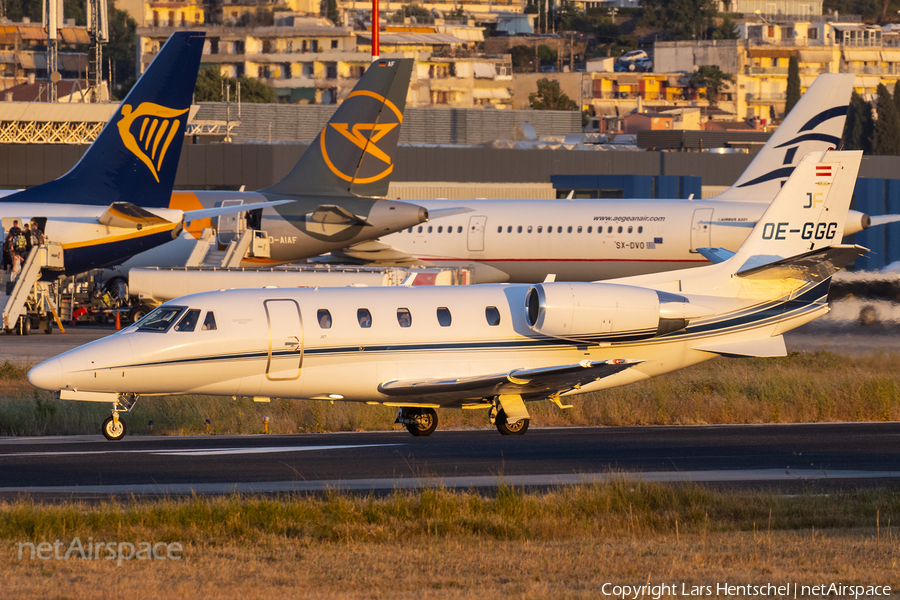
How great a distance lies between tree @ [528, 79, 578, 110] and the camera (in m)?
170

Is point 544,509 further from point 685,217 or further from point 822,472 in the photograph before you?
point 685,217

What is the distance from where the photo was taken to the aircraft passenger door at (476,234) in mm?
51562

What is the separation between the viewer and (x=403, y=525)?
1619cm

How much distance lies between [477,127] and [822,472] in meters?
92.4

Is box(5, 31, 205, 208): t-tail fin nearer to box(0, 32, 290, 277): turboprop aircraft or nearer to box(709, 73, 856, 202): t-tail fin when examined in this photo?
box(0, 32, 290, 277): turboprop aircraft

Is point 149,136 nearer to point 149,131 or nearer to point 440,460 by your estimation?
point 149,131

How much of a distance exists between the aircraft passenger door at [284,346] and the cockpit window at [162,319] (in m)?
1.69

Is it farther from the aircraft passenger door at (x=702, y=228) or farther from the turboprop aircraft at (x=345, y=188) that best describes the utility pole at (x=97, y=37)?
the aircraft passenger door at (x=702, y=228)

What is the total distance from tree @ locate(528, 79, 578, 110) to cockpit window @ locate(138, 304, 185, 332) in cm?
14526

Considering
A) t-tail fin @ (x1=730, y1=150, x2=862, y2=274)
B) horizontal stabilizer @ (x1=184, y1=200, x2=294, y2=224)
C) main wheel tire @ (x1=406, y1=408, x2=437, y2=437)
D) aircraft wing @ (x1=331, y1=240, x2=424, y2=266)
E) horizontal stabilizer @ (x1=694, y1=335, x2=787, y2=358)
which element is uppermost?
t-tail fin @ (x1=730, y1=150, x2=862, y2=274)

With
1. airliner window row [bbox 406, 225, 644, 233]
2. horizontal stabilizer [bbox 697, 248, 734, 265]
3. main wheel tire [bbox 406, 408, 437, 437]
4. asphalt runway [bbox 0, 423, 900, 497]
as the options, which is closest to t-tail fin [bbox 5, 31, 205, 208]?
airliner window row [bbox 406, 225, 644, 233]

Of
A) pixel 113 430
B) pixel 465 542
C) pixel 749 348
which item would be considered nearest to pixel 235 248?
pixel 113 430

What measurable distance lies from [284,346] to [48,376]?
417 cm

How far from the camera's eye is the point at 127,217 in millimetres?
38625
